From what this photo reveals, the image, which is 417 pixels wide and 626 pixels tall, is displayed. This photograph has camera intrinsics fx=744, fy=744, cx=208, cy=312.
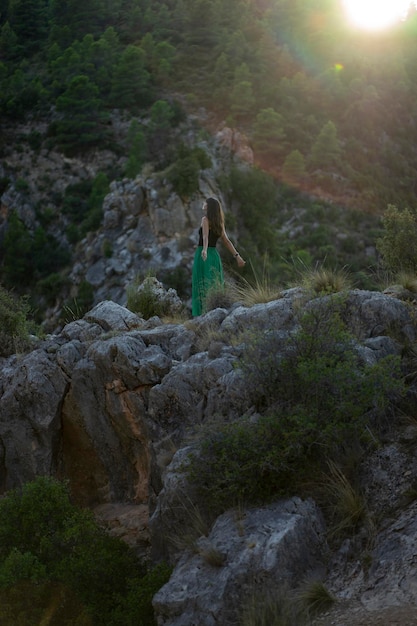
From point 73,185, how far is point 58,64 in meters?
11.4

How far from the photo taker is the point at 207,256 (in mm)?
9414

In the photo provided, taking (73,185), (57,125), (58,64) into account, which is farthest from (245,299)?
(58,64)

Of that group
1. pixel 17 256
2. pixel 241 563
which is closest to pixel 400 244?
pixel 241 563

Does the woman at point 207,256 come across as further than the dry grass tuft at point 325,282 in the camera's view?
Yes

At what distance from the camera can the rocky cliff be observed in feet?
16.7

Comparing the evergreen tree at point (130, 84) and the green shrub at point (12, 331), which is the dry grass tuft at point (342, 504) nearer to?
the green shrub at point (12, 331)

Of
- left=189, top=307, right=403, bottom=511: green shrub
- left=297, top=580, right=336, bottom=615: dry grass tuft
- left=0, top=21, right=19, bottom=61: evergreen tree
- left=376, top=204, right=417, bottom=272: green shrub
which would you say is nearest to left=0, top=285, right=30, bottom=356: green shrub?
left=189, top=307, right=403, bottom=511: green shrub

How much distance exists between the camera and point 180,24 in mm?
49281

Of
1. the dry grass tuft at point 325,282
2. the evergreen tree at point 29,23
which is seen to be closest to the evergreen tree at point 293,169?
the evergreen tree at point 29,23

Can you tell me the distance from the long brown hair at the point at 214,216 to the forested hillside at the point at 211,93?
1896 centimetres

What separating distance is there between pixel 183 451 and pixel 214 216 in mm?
3817

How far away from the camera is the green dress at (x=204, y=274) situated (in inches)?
366

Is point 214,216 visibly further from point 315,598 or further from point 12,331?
point 315,598

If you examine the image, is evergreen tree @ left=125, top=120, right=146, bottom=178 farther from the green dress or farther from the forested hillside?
the green dress
